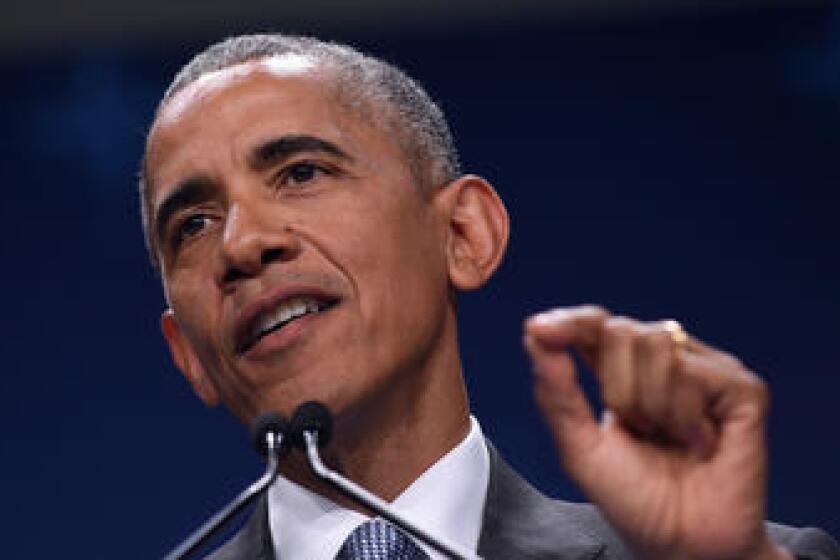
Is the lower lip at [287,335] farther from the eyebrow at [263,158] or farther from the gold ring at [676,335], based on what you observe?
the gold ring at [676,335]

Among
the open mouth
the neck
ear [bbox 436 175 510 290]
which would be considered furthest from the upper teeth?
ear [bbox 436 175 510 290]

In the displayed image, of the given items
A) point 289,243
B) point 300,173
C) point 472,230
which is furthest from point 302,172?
point 472,230

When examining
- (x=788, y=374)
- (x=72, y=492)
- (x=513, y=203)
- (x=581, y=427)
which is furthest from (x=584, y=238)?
(x=581, y=427)

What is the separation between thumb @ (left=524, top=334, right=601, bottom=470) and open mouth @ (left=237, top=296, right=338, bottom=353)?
36 cm

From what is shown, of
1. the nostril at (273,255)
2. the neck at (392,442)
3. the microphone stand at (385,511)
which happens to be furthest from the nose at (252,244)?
the microphone stand at (385,511)

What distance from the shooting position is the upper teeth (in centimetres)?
165

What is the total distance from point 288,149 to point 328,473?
0.49 meters

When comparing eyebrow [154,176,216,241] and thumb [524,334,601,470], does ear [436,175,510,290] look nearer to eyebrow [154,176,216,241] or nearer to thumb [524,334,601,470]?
eyebrow [154,176,216,241]

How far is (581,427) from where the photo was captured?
133cm

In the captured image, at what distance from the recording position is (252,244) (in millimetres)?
1646

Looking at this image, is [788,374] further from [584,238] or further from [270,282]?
[270,282]

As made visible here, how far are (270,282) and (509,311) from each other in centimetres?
89

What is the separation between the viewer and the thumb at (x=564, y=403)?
4.26 feet

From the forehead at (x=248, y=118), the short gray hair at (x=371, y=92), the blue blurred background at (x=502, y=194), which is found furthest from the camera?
the blue blurred background at (x=502, y=194)
